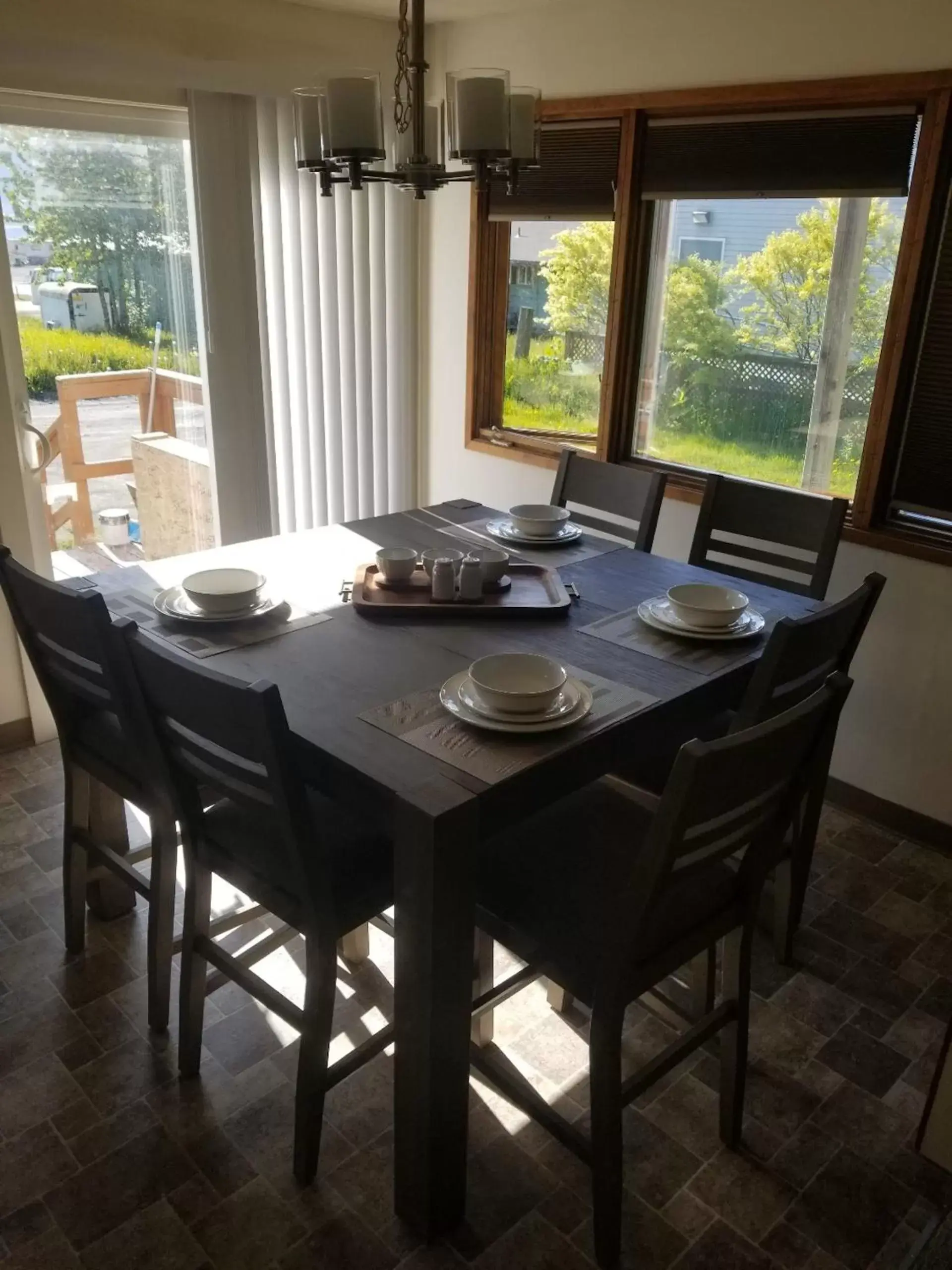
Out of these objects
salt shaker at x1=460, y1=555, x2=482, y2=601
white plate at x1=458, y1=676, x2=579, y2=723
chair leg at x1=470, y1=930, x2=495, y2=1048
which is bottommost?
chair leg at x1=470, y1=930, x2=495, y2=1048

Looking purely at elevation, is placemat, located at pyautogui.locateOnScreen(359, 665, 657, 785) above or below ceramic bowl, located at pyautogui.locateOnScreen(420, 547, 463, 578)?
below

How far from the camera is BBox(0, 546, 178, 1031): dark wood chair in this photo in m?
1.87

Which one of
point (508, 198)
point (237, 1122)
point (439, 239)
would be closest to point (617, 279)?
point (508, 198)

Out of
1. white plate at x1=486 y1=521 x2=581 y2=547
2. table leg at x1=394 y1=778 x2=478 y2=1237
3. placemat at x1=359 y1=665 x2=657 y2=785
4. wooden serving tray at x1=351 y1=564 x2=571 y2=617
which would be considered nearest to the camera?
table leg at x1=394 y1=778 x2=478 y2=1237

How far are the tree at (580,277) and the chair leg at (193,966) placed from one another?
8.22 ft

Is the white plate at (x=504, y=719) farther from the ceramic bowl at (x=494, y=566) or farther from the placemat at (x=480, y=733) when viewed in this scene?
the ceramic bowl at (x=494, y=566)

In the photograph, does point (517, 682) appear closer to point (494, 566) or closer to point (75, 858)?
point (494, 566)

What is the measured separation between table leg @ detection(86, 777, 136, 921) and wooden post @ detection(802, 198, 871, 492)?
229 centimetres

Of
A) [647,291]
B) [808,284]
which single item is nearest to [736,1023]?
[808,284]

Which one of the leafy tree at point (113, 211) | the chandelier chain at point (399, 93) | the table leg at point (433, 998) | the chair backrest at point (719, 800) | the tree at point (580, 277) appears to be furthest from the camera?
the tree at point (580, 277)

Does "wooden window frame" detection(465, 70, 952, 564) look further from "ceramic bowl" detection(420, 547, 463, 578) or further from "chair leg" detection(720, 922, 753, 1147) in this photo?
"chair leg" detection(720, 922, 753, 1147)

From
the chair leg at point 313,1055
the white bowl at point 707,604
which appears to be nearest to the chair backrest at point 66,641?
the chair leg at point 313,1055

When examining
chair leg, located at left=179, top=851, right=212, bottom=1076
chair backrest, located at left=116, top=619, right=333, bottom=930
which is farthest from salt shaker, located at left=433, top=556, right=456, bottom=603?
chair leg, located at left=179, top=851, right=212, bottom=1076

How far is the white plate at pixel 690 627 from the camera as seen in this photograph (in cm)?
208
